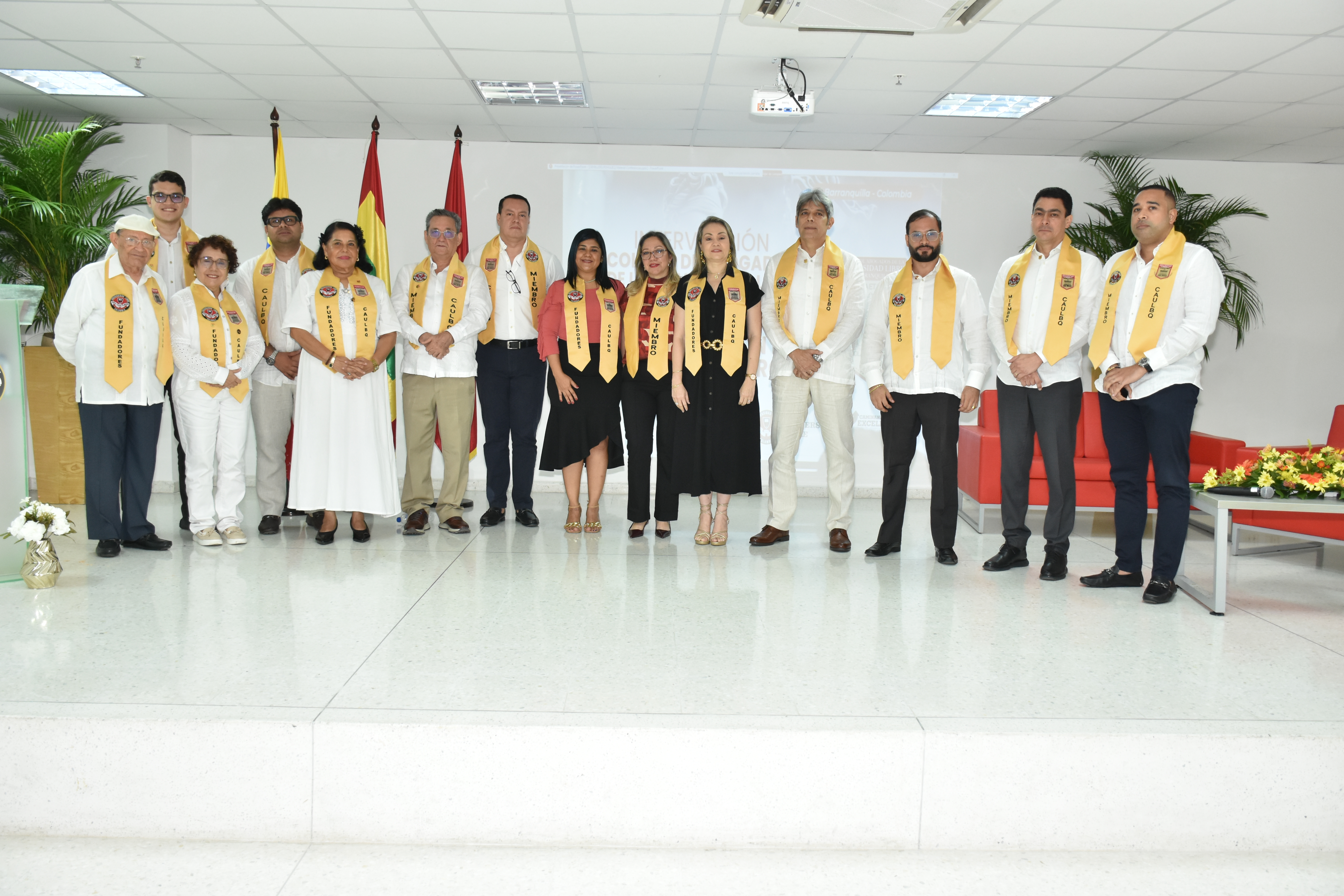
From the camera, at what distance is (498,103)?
19.1ft

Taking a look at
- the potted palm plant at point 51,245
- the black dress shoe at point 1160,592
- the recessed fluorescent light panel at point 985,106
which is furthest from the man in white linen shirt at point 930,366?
the potted palm plant at point 51,245

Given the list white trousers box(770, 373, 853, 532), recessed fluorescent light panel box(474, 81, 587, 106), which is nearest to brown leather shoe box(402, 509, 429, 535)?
white trousers box(770, 373, 853, 532)

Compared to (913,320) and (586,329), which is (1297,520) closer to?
(913,320)

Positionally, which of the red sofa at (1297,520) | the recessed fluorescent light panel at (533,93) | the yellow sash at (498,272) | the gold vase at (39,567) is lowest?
the gold vase at (39,567)

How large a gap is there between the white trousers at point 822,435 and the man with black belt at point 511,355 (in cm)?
129

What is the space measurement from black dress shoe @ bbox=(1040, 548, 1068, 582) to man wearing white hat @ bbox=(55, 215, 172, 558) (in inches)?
155

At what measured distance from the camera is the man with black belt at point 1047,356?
3824 mm

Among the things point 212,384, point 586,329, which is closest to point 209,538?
point 212,384

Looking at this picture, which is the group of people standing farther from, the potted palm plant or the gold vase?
the potted palm plant

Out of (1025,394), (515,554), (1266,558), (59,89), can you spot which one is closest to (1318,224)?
(1266,558)

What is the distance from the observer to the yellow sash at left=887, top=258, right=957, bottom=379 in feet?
13.3

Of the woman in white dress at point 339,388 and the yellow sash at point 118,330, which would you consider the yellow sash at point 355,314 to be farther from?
the yellow sash at point 118,330

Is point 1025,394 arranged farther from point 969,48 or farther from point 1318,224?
point 1318,224

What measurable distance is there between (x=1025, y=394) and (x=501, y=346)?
2587 millimetres
